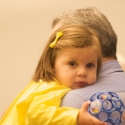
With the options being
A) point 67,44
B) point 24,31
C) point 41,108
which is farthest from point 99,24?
point 24,31

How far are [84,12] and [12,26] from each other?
1.22m

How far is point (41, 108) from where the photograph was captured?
935mm

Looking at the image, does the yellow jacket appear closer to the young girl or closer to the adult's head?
the young girl

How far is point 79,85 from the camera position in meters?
1.06

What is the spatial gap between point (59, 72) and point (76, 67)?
0.06 metres

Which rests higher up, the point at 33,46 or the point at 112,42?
the point at 112,42

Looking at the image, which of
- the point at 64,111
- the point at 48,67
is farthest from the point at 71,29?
the point at 64,111

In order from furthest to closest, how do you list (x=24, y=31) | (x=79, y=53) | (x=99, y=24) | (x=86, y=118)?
(x=24, y=31), (x=99, y=24), (x=79, y=53), (x=86, y=118)

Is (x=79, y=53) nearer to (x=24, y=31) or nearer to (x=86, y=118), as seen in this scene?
(x=86, y=118)

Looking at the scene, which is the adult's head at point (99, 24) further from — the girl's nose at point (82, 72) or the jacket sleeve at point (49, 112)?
the jacket sleeve at point (49, 112)

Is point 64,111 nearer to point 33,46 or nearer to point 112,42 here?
point 112,42

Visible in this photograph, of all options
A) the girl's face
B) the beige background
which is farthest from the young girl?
the beige background

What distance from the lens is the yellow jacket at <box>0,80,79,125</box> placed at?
2.93ft

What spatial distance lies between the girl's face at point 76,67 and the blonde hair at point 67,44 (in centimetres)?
2
